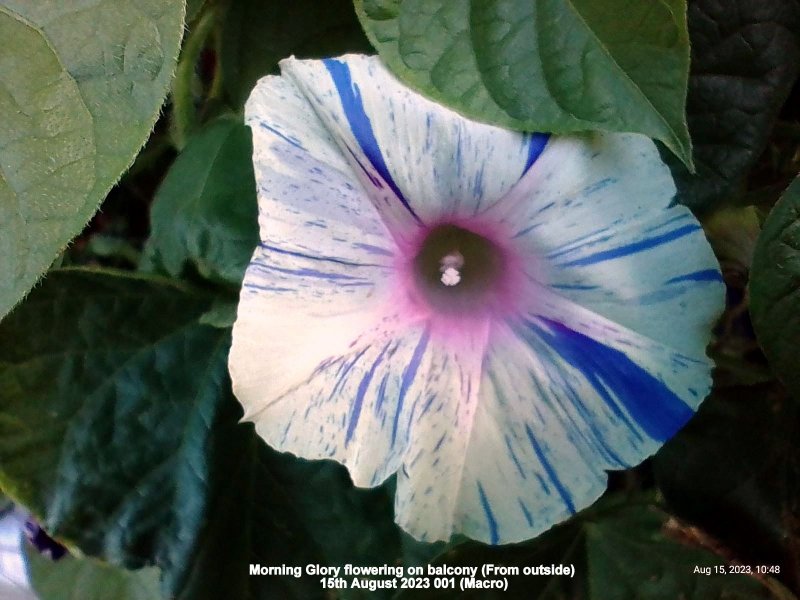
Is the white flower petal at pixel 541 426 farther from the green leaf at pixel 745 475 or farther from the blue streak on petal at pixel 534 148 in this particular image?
the green leaf at pixel 745 475

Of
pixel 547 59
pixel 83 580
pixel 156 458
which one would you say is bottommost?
pixel 83 580

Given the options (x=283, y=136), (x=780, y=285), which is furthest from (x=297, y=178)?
(x=780, y=285)

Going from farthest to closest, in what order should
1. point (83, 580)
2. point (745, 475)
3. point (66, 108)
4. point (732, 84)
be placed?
point (83, 580), point (745, 475), point (732, 84), point (66, 108)

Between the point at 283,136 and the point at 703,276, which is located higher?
the point at 283,136

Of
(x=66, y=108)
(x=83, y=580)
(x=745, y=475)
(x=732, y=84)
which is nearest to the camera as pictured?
(x=66, y=108)

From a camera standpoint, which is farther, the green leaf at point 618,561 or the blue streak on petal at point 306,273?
the green leaf at point 618,561

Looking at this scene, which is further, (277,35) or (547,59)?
(277,35)

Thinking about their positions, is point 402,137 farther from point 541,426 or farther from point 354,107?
point 541,426

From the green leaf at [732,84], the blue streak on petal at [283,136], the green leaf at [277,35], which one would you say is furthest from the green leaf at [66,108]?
the green leaf at [732,84]
